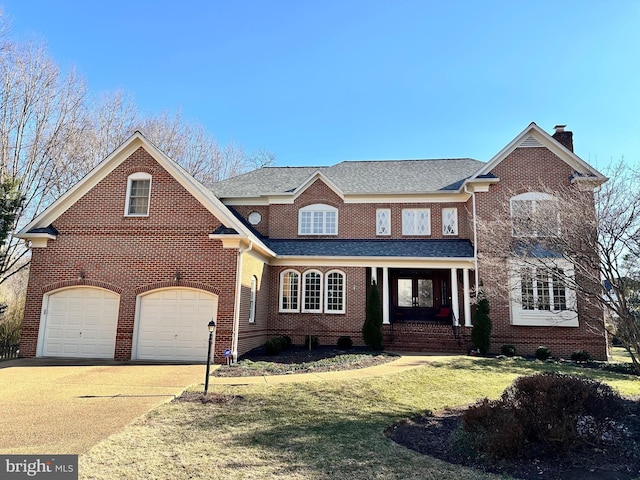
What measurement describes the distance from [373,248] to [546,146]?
8525mm

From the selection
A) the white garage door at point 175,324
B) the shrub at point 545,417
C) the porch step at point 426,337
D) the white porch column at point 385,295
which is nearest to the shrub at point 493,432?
the shrub at point 545,417

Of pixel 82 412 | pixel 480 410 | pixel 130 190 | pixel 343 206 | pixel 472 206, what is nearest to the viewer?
pixel 480 410

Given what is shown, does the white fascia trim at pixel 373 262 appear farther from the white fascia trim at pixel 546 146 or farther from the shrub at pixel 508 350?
the white fascia trim at pixel 546 146

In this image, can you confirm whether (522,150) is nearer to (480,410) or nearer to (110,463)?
(480,410)

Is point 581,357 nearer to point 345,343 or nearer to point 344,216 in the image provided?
point 345,343

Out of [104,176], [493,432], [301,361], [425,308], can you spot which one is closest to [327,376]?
[301,361]

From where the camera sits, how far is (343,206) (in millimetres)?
19250

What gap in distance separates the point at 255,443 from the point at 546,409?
4193mm

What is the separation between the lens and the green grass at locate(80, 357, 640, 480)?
4.55 m

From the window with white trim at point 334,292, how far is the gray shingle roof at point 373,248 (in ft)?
3.36

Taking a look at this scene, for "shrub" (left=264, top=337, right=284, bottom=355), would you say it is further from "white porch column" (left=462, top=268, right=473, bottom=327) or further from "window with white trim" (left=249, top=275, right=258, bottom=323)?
"white porch column" (left=462, top=268, right=473, bottom=327)

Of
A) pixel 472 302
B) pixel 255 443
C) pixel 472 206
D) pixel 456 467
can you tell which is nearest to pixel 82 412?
pixel 255 443

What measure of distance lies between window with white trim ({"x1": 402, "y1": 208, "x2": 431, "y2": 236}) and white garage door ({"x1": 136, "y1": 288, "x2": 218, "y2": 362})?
32.8ft

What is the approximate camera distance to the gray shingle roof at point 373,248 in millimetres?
17000
